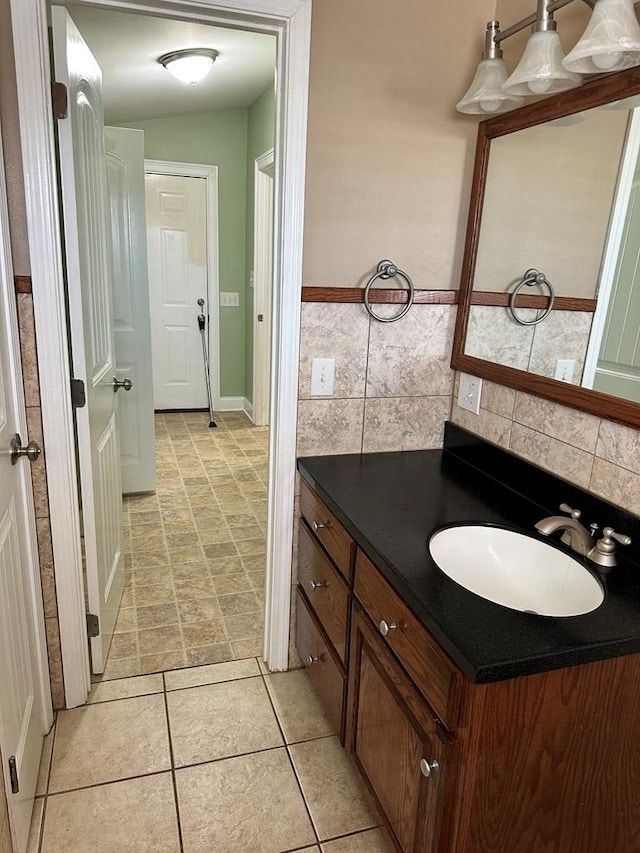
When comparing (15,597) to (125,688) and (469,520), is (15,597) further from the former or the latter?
(469,520)

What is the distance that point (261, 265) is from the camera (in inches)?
194

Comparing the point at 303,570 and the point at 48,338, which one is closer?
the point at 48,338

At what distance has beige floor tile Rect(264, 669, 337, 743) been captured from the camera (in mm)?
1904

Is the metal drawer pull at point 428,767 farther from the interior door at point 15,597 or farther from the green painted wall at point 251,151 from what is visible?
the green painted wall at point 251,151

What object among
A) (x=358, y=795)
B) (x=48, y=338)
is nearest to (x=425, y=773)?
(x=358, y=795)

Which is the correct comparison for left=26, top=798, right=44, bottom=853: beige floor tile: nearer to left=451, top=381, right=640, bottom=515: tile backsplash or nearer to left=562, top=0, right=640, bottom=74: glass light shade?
left=451, top=381, right=640, bottom=515: tile backsplash

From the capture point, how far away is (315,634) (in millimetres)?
1880

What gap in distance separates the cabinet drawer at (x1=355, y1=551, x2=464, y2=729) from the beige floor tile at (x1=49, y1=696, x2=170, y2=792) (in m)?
0.89

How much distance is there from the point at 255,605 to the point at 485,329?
1.51 m

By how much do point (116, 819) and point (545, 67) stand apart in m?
2.15

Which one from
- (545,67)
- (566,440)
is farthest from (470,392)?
(545,67)

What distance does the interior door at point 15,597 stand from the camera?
1.38 metres

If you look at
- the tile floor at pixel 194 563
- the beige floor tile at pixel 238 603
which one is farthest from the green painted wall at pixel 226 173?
the beige floor tile at pixel 238 603

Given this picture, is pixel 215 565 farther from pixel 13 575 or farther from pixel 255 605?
pixel 13 575
